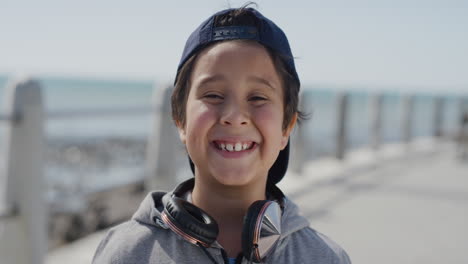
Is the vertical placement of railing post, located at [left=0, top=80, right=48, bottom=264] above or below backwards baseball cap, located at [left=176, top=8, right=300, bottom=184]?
below

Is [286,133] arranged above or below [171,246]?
above

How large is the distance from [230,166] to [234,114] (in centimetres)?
17

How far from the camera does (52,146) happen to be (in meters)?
5.21

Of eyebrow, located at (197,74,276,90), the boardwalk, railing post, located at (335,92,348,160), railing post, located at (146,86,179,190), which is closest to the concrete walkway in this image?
the boardwalk

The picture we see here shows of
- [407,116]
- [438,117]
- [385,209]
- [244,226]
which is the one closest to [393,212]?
[385,209]

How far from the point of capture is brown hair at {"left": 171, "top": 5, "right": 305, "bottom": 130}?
1.67 metres

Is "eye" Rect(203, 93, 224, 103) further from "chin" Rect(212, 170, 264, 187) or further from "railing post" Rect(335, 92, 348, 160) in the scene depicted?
"railing post" Rect(335, 92, 348, 160)

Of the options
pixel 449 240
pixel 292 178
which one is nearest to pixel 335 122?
pixel 292 178

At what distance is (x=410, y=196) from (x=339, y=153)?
250cm

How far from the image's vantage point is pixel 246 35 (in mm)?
1639

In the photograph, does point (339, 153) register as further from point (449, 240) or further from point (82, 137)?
point (82, 137)

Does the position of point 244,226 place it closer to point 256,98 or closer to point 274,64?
point 256,98

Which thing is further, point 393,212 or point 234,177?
point 393,212

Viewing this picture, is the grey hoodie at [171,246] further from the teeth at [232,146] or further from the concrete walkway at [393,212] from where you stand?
the concrete walkway at [393,212]
